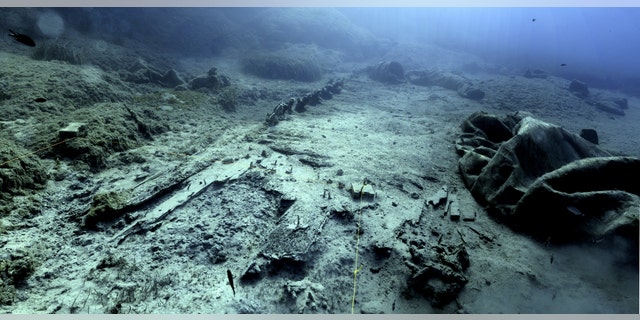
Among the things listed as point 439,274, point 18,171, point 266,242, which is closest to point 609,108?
point 439,274

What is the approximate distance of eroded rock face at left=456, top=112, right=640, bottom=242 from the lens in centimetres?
412

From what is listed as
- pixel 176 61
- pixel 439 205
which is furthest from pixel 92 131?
pixel 176 61

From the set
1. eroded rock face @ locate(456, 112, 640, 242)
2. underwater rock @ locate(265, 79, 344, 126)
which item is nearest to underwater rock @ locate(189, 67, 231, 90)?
underwater rock @ locate(265, 79, 344, 126)

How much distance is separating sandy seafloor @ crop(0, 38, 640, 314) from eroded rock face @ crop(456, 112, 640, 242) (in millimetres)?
274

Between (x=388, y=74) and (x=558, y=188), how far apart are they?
1826 cm

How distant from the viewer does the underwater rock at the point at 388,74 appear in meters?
21.5

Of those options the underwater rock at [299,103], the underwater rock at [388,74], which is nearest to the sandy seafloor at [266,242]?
the underwater rock at [299,103]

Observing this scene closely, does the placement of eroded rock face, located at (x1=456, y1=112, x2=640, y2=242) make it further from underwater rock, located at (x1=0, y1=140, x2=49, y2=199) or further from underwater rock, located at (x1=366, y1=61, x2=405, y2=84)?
underwater rock, located at (x1=366, y1=61, x2=405, y2=84)

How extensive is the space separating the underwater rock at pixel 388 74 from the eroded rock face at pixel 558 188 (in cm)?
1616

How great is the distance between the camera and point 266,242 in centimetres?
423

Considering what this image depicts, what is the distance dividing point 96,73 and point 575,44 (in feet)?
229

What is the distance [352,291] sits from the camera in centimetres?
366

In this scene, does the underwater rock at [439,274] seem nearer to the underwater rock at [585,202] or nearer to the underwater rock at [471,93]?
the underwater rock at [585,202]

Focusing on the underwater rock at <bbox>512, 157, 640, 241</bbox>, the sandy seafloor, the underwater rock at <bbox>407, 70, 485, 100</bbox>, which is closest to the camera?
the sandy seafloor
